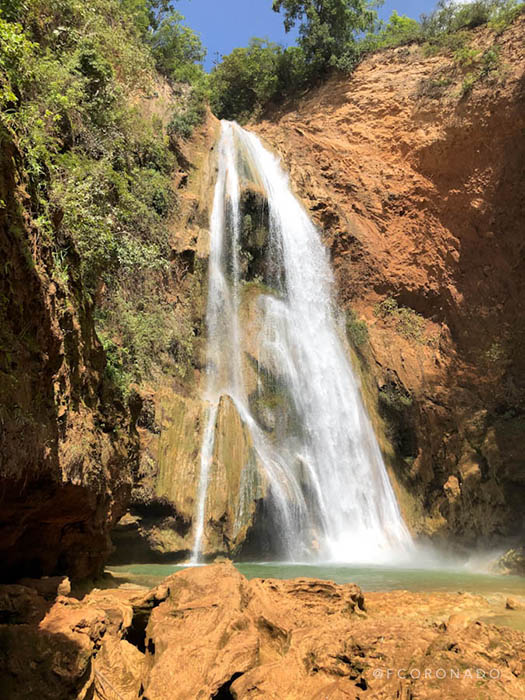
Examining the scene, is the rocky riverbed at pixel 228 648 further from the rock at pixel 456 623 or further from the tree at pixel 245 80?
the tree at pixel 245 80

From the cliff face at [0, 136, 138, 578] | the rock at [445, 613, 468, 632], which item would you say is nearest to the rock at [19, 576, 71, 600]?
the cliff face at [0, 136, 138, 578]

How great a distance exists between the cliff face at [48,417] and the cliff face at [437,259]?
1132 cm

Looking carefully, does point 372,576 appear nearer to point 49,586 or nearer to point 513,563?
point 513,563

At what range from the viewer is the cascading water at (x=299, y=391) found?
1216cm

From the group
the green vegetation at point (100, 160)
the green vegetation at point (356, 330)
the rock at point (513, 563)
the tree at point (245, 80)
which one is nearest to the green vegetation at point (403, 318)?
the green vegetation at point (356, 330)

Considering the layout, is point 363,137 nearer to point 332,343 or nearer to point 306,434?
point 332,343

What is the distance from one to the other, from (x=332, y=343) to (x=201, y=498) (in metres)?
8.07

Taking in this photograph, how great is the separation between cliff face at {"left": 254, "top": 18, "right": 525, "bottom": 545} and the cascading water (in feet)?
3.42

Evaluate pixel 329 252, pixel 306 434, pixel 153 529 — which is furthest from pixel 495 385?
pixel 153 529

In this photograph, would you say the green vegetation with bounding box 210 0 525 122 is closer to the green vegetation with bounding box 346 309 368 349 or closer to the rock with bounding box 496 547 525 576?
the green vegetation with bounding box 346 309 368 349

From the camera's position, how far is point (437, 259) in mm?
18797

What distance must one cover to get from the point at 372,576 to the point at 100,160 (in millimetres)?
10898

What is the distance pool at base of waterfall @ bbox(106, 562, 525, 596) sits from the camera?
8.27 meters

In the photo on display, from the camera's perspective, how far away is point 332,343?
17125 millimetres
